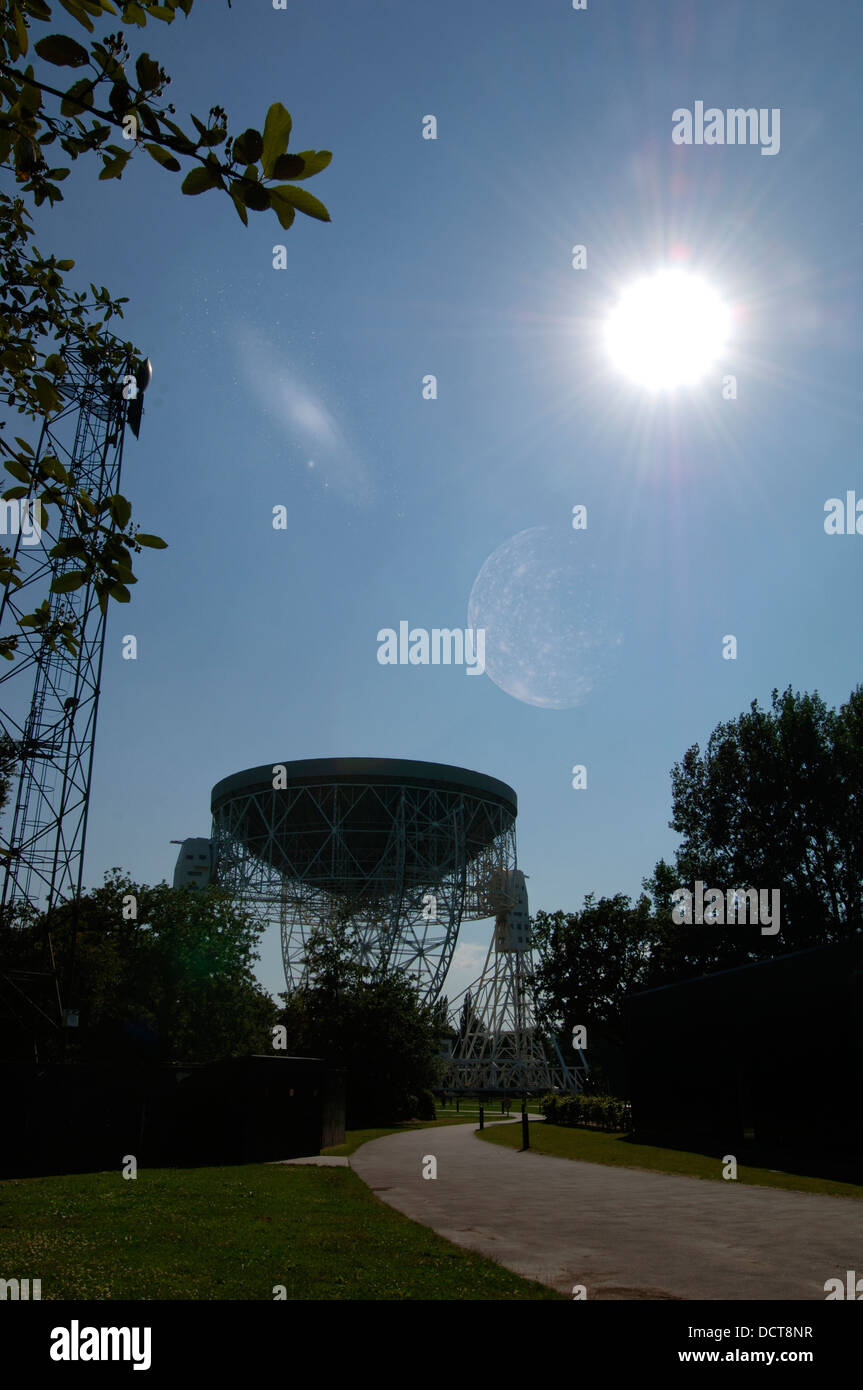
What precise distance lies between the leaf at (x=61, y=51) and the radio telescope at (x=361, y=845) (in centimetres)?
5159

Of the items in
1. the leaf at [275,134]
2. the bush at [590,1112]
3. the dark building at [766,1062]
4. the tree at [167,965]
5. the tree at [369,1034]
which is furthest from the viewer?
the tree at [167,965]

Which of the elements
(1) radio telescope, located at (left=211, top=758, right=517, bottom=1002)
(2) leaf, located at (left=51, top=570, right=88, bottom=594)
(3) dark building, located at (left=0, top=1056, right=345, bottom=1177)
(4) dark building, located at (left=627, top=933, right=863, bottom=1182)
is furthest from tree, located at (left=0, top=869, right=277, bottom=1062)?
(2) leaf, located at (left=51, top=570, right=88, bottom=594)

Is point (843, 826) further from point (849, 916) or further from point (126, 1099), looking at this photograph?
point (126, 1099)

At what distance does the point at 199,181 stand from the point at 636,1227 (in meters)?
14.0

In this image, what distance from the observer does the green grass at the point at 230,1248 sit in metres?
8.12

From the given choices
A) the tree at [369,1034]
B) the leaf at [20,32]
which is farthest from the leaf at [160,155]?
the tree at [369,1034]

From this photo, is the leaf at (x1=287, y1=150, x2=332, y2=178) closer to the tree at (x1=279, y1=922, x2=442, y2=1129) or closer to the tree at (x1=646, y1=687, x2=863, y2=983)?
the tree at (x1=279, y1=922, x2=442, y2=1129)

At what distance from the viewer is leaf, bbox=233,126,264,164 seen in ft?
9.91

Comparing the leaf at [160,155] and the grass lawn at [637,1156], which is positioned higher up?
the leaf at [160,155]

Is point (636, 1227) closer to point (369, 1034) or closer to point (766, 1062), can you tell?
point (766, 1062)

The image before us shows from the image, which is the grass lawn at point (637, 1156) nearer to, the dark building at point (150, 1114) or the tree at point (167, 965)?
the dark building at point (150, 1114)

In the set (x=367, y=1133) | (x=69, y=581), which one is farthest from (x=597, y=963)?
(x=69, y=581)

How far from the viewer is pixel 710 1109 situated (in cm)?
3050

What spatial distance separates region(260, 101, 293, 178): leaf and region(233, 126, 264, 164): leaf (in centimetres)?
4
